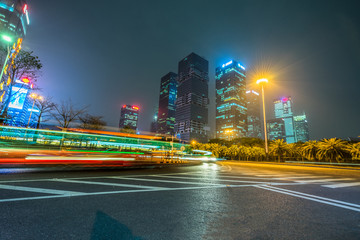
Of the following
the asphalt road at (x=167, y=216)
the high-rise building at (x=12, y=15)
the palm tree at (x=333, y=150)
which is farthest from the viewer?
the high-rise building at (x=12, y=15)

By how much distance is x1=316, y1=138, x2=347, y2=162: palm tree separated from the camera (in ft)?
74.6

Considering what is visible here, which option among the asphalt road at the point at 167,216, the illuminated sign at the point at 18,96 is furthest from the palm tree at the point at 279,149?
the illuminated sign at the point at 18,96

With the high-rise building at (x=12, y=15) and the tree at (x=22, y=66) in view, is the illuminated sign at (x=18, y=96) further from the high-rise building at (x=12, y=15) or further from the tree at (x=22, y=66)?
the high-rise building at (x=12, y=15)

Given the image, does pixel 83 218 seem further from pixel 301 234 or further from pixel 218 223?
pixel 301 234

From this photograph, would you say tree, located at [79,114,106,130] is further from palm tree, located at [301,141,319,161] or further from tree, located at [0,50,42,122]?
palm tree, located at [301,141,319,161]

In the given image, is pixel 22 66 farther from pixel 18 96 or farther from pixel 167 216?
pixel 167 216

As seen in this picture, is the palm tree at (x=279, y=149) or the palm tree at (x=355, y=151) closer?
the palm tree at (x=355, y=151)

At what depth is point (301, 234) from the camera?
243 centimetres

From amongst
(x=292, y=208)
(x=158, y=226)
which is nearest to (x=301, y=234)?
(x=292, y=208)

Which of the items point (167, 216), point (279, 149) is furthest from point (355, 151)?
point (167, 216)

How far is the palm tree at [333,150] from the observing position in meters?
22.8

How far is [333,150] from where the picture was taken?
2305 centimetres

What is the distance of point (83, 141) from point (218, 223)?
28.0 m

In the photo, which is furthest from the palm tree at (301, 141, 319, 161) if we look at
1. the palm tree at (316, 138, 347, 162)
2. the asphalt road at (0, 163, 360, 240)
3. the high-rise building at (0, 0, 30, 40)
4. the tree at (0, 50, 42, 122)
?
the high-rise building at (0, 0, 30, 40)
